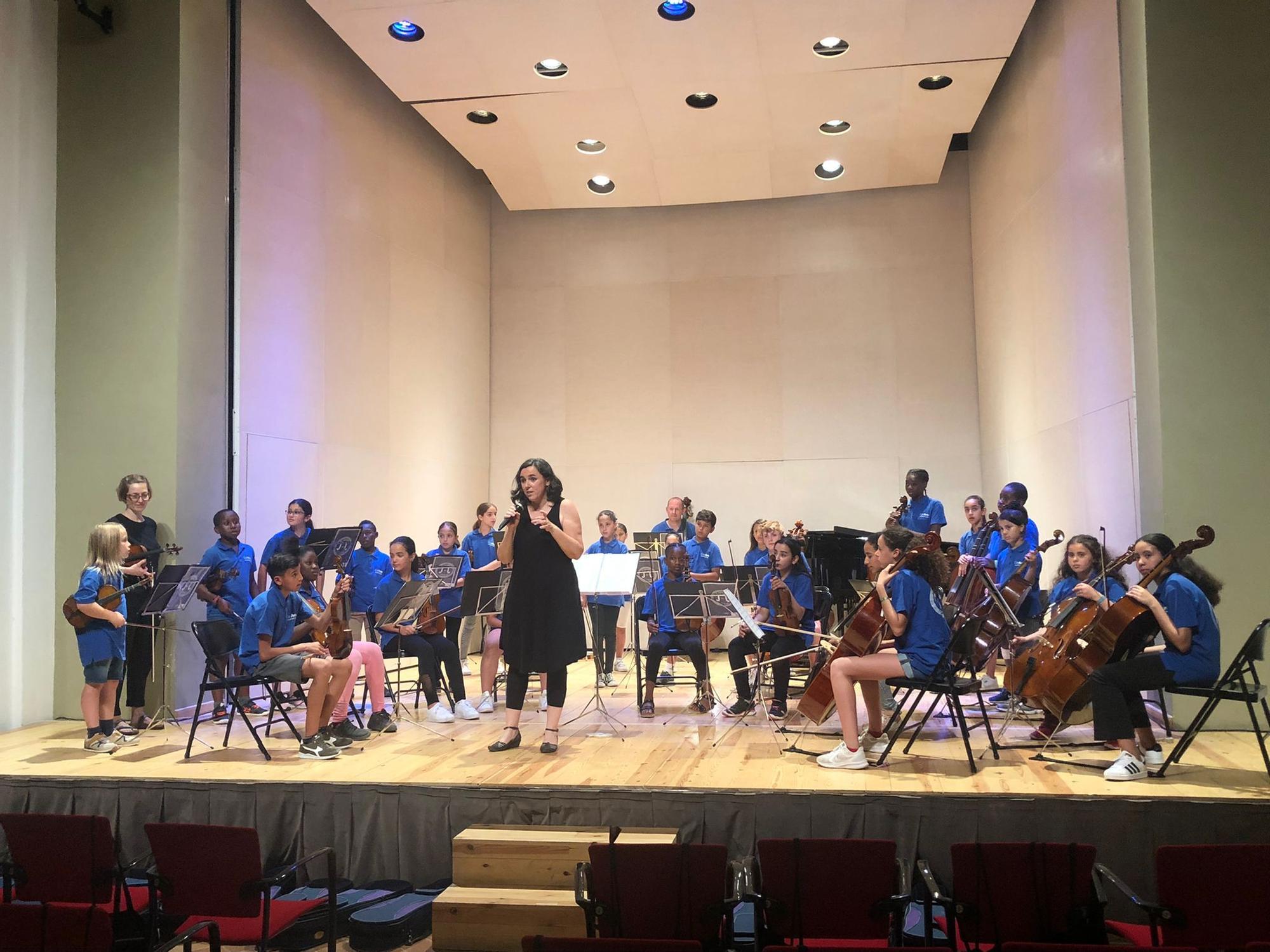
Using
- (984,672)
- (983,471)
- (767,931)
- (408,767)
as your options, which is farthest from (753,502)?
(767,931)

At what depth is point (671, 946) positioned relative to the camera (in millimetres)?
2486

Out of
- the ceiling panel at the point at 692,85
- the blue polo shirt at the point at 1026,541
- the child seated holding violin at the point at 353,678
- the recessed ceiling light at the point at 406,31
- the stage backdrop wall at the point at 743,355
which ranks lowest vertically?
the child seated holding violin at the point at 353,678

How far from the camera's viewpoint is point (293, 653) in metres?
5.53

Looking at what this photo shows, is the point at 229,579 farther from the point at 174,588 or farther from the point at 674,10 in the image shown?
the point at 674,10

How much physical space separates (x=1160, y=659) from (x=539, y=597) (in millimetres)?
3080

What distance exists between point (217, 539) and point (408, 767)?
105 inches

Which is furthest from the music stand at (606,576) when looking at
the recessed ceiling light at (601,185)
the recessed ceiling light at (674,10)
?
the recessed ceiling light at (601,185)

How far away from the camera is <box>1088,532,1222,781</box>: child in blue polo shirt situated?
475 cm

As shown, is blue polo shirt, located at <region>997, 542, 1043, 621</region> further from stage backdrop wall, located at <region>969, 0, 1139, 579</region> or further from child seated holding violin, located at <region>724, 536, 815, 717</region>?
child seated holding violin, located at <region>724, 536, 815, 717</region>

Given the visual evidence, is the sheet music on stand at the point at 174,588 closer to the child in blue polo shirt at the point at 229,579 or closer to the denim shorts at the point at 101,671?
the denim shorts at the point at 101,671

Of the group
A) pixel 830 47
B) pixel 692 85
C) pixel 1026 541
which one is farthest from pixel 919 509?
pixel 692 85

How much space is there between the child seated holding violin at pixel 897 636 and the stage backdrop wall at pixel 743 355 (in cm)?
573

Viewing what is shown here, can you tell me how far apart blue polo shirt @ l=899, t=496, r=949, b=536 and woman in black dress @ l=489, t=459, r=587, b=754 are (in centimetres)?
410

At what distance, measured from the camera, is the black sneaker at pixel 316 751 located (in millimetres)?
5340
